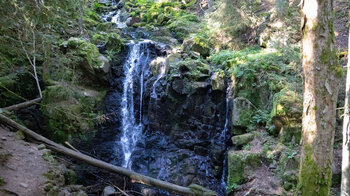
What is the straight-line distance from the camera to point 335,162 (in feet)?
18.0

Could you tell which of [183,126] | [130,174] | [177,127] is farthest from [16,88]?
[183,126]

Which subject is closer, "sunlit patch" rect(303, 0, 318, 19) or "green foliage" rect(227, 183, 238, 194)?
"sunlit patch" rect(303, 0, 318, 19)

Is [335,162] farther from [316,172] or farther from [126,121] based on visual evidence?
[126,121]

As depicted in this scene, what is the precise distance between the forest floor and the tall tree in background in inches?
222

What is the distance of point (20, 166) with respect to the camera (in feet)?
18.0

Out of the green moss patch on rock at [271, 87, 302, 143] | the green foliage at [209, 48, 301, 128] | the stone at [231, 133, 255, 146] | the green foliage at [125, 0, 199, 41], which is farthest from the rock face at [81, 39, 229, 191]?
the green foliage at [125, 0, 199, 41]

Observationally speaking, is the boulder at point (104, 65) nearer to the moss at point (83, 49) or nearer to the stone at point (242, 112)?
the moss at point (83, 49)

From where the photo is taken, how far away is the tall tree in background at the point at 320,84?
155 inches

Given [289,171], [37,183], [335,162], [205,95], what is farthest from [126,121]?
[335,162]

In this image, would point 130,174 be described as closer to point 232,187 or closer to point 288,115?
point 232,187

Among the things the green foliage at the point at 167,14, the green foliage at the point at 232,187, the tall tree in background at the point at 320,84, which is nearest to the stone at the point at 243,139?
the green foliage at the point at 232,187

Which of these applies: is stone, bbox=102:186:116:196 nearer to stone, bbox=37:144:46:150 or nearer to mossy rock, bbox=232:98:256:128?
stone, bbox=37:144:46:150

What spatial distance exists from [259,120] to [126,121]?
235 inches

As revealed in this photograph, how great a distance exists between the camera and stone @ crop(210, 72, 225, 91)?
9492 millimetres
